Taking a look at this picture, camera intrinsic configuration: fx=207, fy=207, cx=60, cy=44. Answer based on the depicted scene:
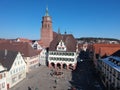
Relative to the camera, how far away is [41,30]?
82.9 meters

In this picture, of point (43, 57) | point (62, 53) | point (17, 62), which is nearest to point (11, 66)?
point (17, 62)

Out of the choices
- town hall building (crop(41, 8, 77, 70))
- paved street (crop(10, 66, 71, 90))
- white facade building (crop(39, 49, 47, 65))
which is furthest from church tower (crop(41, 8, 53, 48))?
paved street (crop(10, 66, 71, 90))

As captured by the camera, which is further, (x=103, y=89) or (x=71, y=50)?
(x=71, y=50)

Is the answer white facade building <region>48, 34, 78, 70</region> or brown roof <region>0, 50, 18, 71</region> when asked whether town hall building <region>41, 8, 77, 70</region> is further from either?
brown roof <region>0, 50, 18, 71</region>

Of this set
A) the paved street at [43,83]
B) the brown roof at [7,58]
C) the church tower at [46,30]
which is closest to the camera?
the paved street at [43,83]

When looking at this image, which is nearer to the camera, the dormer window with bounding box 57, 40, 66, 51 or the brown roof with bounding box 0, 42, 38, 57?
the brown roof with bounding box 0, 42, 38, 57

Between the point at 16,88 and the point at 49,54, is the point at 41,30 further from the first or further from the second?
the point at 16,88

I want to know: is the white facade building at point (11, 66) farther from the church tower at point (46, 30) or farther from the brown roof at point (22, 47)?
the church tower at point (46, 30)

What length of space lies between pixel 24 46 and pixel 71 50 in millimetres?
14931

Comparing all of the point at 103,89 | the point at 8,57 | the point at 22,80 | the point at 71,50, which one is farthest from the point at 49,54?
the point at 103,89

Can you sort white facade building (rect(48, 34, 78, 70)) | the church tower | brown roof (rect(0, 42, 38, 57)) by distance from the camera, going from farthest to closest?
the church tower < white facade building (rect(48, 34, 78, 70)) < brown roof (rect(0, 42, 38, 57))

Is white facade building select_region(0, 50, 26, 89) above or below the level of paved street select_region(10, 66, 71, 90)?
above

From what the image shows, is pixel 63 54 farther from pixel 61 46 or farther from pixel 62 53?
pixel 61 46

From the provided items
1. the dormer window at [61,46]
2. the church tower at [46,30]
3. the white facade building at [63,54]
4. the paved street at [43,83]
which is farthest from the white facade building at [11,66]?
the church tower at [46,30]
